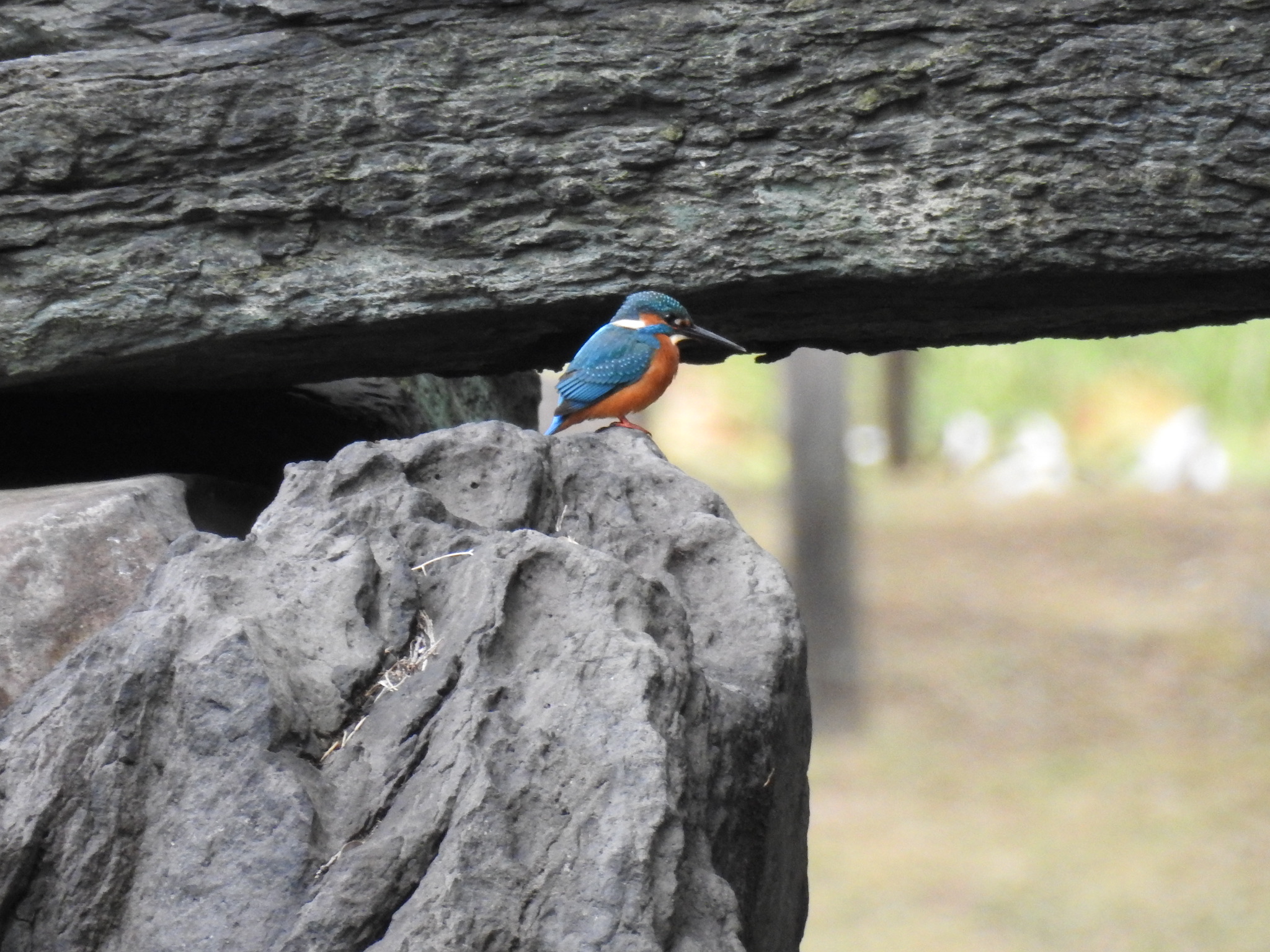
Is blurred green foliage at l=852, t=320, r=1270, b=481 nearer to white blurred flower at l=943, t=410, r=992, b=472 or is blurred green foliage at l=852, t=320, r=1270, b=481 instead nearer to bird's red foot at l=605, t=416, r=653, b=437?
white blurred flower at l=943, t=410, r=992, b=472

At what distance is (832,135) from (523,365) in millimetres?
1290

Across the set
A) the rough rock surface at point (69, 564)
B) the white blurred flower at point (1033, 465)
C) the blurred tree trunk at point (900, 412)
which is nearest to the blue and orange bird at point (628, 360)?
the rough rock surface at point (69, 564)

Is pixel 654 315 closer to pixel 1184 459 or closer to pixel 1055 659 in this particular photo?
pixel 1055 659

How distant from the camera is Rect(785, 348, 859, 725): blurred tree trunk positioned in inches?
431

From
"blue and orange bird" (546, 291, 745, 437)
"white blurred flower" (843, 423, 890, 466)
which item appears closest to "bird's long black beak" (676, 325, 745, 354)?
"blue and orange bird" (546, 291, 745, 437)

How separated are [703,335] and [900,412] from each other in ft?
43.0

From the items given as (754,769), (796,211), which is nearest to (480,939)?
(754,769)

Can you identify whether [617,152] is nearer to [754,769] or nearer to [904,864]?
[754,769]

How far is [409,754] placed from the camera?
2.75 meters

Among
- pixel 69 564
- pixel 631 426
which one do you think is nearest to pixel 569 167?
pixel 631 426

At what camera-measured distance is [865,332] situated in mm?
A: 4434

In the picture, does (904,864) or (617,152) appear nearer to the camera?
(617,152)

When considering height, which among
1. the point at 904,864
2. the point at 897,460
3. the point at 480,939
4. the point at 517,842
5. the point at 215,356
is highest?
the point at 897,460

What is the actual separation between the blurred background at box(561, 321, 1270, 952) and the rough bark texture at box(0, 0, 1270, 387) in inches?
202
